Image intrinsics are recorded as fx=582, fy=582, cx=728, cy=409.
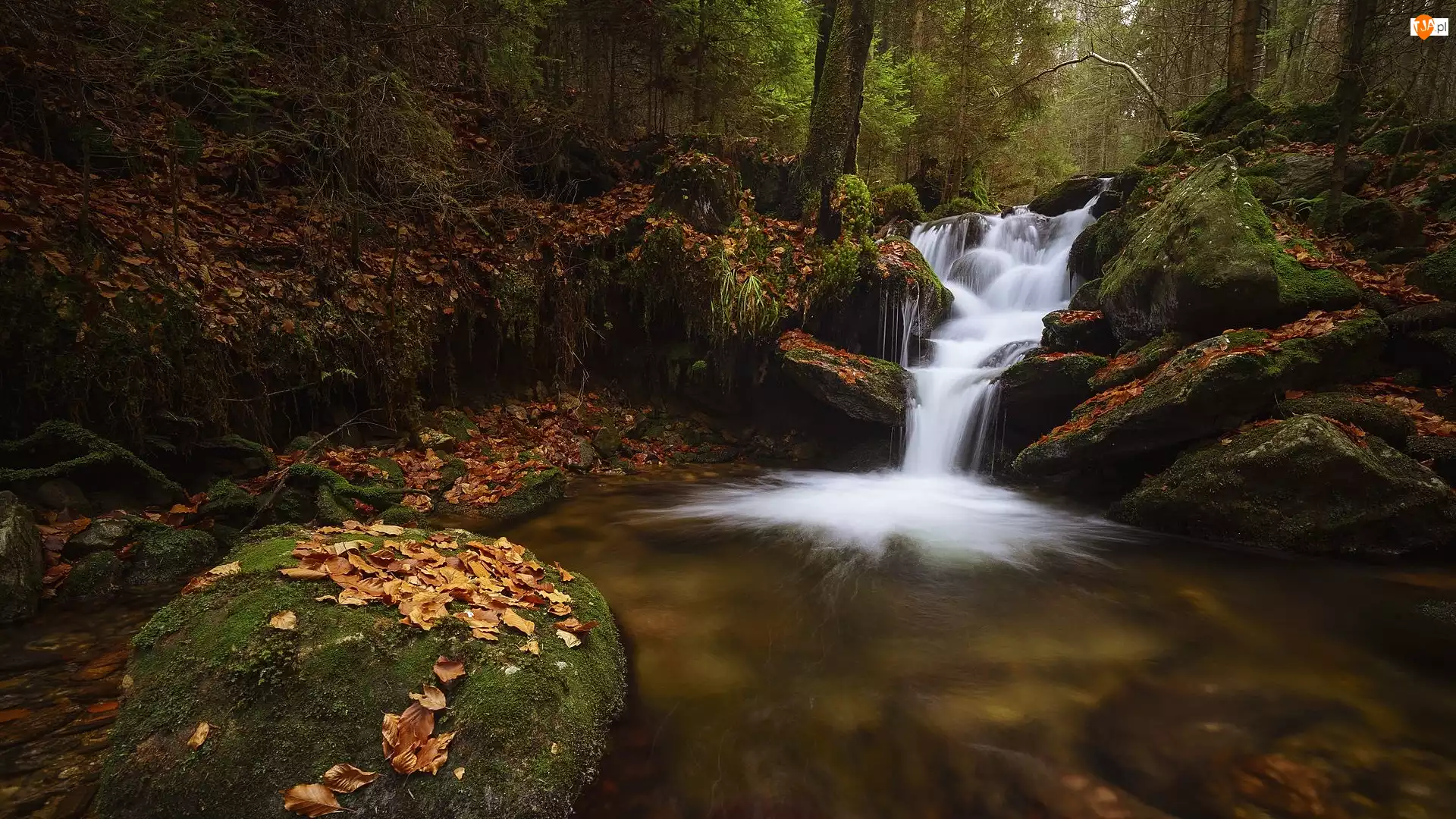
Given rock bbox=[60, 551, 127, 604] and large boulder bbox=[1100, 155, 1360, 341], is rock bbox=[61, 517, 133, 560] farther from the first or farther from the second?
large boulder bbox=[1100, 155, 1360, 341]

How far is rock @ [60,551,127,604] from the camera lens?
359 cm

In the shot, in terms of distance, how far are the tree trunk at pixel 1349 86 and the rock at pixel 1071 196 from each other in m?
6.07

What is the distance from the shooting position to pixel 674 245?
891 centimetres

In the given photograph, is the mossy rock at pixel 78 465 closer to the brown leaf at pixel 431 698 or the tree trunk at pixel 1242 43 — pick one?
the brown leaf at pixel 431 698

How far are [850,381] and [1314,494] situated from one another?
4882 mm

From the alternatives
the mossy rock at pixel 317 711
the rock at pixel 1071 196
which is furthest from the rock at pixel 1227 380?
the rock at pixel 1071 196

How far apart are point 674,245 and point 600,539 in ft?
16.6

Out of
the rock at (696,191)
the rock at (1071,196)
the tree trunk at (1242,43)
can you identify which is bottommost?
the rock at (696,191)

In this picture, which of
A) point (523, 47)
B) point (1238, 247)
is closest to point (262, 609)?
point (1238, 247)

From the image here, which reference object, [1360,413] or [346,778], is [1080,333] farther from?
[346,778]

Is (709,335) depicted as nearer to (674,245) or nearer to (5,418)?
(674,245)

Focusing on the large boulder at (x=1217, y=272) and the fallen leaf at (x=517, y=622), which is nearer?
the fallen leaf at (x=517, y=622)

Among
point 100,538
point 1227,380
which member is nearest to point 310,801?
point 100,538

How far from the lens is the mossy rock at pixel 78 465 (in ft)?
13.2
